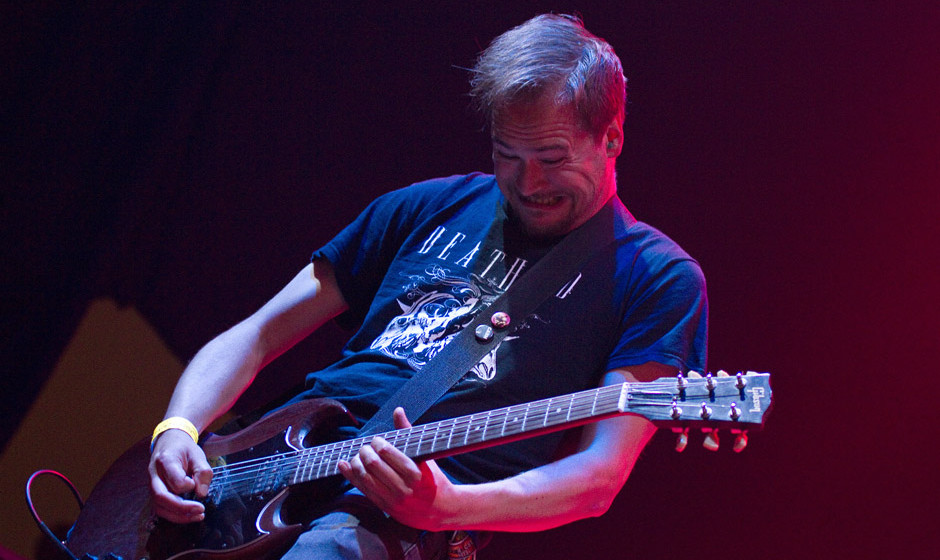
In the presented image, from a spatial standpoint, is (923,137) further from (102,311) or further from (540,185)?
(102,311)

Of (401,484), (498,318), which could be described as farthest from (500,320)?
(401,484)

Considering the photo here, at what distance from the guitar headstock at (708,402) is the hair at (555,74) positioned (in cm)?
67

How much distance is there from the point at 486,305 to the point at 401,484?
56cm

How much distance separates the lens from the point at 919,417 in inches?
80.4

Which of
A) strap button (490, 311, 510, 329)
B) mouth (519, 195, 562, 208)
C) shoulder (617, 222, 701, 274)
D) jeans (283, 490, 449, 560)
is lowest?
jeans (283, 490, 449, 560)

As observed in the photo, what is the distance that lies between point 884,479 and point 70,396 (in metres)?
2.70

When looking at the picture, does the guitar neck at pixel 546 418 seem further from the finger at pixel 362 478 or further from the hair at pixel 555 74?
the hair at pixel 555 74

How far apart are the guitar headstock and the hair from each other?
2.21 feet

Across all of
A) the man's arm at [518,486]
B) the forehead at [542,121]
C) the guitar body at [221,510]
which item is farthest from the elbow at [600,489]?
the forehead at [542,121]

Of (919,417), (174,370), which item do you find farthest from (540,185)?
(174,370)

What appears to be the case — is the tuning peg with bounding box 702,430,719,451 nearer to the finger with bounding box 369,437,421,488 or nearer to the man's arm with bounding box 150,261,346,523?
the finger with bounding box 369,437,421,488

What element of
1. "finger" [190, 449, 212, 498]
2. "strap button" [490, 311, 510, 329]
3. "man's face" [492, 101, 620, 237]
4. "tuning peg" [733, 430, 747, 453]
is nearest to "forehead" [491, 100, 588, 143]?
"man's face" [492, 101, 620, 237]

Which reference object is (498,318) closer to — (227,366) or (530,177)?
(530,177)

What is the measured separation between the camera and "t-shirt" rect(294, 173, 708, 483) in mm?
1713
